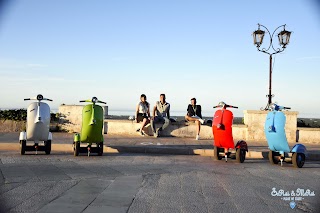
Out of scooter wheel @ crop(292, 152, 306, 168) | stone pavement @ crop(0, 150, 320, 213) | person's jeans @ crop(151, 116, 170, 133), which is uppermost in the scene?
person's jeans @ crop(151, 116, 170, 133)

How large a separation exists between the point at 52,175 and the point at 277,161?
17.6 ft

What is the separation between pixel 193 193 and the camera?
5840 mm

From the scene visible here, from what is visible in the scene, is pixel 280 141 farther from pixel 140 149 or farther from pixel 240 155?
pixel 140 149

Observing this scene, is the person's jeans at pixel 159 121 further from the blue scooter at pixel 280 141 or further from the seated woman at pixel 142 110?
the blue scooter at pixel 280 141

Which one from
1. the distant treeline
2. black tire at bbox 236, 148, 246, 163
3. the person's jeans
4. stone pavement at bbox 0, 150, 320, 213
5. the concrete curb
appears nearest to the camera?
stone pavement at bbox 0, 150, 320, 213

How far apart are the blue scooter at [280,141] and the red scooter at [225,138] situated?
0.68 m

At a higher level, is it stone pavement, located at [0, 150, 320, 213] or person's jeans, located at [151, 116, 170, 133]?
person's jeans, located at [151, 116, 170, 133]

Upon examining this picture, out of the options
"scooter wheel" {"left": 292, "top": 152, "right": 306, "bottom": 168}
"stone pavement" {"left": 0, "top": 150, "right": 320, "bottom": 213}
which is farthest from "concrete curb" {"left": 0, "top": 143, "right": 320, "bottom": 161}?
"scooter wheel" {"left": 292, "top": 152, "right": 306, "bottom": 168}

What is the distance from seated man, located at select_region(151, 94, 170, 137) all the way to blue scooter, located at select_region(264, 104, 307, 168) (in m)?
6.28

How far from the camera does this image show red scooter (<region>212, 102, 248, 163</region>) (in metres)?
9.88

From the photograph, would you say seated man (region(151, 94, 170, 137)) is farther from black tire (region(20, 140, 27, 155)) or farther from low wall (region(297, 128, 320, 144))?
black tire (region(20, 140, 27, 155))

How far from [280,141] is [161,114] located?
6861 millimetres

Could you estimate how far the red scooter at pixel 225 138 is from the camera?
9875 millimetres

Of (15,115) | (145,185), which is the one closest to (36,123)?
(145,185)
